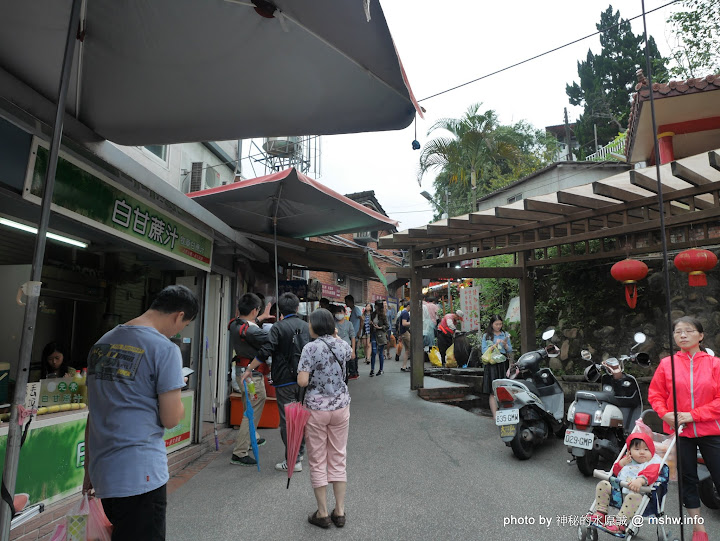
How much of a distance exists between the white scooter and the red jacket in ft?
6.84

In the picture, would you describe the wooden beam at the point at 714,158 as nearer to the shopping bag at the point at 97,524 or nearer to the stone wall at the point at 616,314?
the stone wall at the point at 616,314

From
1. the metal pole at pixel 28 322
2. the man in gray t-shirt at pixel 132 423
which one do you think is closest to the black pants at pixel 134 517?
the man in gray t-shirt at pixel 132 423

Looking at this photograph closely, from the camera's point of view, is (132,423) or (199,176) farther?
(199,176)

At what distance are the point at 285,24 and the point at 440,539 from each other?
152 inches

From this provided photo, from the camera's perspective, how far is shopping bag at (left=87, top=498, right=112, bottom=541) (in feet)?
7.23

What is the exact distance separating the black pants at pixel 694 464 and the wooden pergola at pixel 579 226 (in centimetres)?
276

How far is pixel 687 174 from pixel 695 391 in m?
2.87

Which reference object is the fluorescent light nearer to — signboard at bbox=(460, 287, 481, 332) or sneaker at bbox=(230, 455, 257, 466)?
sneaker at bbox=(230, 455, 257, 466)

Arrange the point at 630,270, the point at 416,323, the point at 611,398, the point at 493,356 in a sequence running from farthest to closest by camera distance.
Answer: the point at 416,323 → the point at 493,356 → the point at 630,270 → the point at 611,398

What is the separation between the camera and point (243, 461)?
5582mm

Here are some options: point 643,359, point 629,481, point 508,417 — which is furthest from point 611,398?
point 629,481

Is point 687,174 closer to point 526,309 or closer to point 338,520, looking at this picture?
point 526,309

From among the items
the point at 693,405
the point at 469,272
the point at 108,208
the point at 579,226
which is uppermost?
the point at 579,226

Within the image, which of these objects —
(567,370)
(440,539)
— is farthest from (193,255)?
(567,370)
